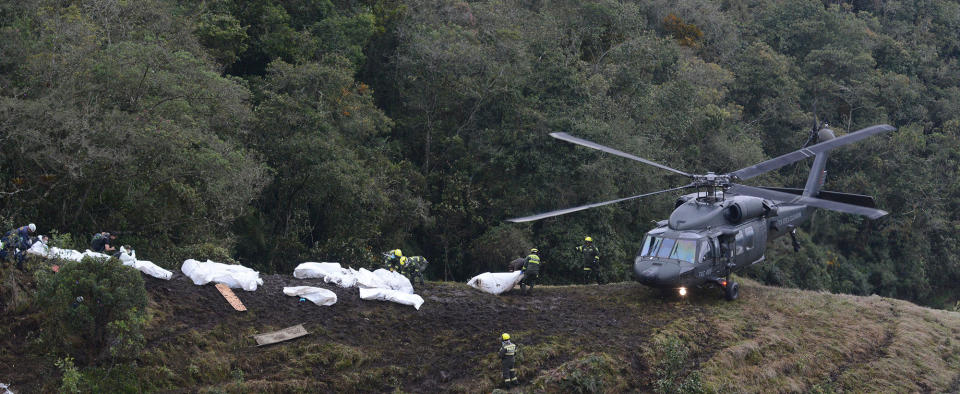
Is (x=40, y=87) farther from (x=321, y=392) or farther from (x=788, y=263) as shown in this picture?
(x=788, y=263)

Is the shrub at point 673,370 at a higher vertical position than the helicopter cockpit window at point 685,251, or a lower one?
lower

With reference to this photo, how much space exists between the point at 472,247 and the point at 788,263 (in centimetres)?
1671

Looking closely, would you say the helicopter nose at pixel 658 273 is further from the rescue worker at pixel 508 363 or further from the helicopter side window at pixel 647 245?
the rescue worker at pixel 508 363

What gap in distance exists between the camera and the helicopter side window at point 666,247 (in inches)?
703

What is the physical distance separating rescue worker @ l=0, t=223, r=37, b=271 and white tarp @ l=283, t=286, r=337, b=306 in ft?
15.6

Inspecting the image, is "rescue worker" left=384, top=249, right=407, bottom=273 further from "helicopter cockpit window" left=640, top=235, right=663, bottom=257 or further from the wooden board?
"helicopter cockpit window" left=640, top=235, right=663, bottom=257

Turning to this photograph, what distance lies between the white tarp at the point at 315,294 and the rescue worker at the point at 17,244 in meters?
4.77

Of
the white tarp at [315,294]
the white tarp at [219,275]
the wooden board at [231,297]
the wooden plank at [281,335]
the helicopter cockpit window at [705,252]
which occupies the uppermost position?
the white tarp at [219,275]

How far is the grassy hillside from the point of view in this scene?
12.8 metres

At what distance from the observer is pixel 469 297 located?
17.5 m

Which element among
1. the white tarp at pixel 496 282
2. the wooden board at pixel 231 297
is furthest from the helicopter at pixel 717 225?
the wooden board at pixel 231 297

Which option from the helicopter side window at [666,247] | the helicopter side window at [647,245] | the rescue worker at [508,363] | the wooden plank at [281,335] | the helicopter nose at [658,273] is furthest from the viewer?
the helicopter side window at [647,245]

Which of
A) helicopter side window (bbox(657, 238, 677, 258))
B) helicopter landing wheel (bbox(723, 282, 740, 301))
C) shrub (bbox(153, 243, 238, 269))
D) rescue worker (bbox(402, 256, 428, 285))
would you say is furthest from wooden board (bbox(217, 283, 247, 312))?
helicopter landing wheel (bbox(723, 282, 740, 301))

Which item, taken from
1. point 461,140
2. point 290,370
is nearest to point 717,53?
point 461,140
